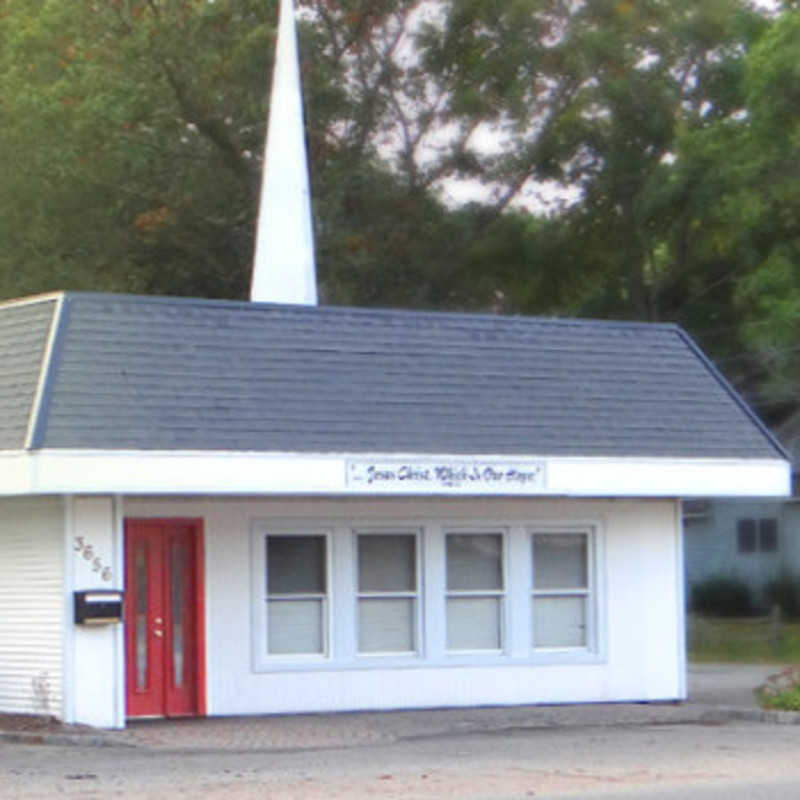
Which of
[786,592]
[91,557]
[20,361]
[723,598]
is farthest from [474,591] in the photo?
[723,598]

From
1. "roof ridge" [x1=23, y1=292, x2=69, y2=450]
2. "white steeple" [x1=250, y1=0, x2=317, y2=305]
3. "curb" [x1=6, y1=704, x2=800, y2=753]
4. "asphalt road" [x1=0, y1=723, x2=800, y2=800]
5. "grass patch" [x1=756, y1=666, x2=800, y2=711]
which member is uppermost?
"white steeple" [x1=250, y1=0, x2=317, y2=305]

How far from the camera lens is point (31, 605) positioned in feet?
77.9

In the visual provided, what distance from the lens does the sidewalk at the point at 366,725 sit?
21891 millimetres

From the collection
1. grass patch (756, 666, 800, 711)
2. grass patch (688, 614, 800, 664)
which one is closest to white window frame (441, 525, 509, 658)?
grass patch (756, 666, 800, 711)

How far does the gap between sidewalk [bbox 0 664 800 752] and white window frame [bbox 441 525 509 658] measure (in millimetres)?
805

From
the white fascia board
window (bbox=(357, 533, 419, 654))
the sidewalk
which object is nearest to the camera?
the sidewalk

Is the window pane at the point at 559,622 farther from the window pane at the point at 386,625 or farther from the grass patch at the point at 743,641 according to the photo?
the grass patch at the point at 743,641

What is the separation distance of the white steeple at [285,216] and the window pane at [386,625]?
516 cm

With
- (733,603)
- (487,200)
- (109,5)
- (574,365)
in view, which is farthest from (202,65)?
(574,365)

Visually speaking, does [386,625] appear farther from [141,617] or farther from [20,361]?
[20,361]

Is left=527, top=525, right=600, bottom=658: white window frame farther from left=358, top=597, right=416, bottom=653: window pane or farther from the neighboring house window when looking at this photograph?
the neighboring house window

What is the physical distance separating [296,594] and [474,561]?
8.06 feet

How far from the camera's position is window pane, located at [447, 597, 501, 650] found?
26.5 meters

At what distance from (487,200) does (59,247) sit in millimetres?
10517
